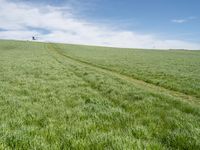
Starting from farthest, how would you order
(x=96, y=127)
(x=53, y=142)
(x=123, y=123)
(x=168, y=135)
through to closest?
(x=123, y=123) < (x=96, y=127) < (x=168, y=135) < (x=53, y=142)

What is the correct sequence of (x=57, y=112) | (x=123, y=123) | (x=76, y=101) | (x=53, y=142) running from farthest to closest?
(x=76, y=101), (x=57, y=112), (x=123, y=123), (x=53, y=142)

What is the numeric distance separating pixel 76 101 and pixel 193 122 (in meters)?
5.28

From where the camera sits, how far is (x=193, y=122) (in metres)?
8.38

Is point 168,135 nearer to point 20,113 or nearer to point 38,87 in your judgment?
point 20,113

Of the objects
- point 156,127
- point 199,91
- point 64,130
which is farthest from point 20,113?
point 199,91

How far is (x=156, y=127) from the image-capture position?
7848mm

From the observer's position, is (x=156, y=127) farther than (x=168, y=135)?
Yes

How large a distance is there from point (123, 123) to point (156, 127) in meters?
1.08

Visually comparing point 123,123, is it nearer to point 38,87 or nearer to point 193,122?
point 193,122

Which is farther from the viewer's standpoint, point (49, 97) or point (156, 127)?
point (49, 97)

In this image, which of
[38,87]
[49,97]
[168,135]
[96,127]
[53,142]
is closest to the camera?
[53,142]

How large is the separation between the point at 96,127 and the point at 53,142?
180 cm

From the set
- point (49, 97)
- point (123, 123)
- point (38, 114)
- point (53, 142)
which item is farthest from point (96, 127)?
point (49, 97)

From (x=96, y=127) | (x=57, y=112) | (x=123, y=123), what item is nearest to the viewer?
(x=96, y=127)
